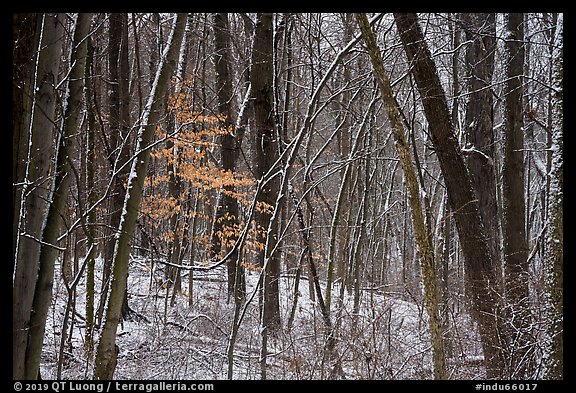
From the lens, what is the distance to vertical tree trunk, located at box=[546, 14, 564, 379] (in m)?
4.09

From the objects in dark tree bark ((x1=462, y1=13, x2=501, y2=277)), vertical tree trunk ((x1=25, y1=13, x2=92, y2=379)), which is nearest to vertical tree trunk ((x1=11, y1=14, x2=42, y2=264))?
vertical tree trunk ((x1=25, y1=13, x2=92, y2=379))

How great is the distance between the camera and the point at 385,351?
586cm

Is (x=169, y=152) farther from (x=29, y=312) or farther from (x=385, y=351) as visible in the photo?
(x=29, y=312)

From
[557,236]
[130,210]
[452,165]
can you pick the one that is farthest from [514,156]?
[130,210]

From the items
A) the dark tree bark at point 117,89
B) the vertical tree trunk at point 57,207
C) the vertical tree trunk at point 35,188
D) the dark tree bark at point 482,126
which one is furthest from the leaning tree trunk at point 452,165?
the dark tree bark at point 117,89

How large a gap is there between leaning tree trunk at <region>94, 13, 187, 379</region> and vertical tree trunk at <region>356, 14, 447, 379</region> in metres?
1.88

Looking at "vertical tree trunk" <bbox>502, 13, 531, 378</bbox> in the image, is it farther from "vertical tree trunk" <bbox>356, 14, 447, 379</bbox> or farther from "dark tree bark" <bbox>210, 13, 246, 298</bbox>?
"dark tree bark" <bbox>210, 13, 246, 298</bbox>

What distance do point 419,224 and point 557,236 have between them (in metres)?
1.16

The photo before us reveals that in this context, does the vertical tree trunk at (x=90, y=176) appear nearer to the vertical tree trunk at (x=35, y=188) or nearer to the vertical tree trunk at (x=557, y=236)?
the vertical tree trunk at (x=35, y=188)

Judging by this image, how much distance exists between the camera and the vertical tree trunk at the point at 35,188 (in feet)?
10.9

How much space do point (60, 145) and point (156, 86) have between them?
1129mm

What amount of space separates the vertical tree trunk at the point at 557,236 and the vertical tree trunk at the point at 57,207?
3.89m
